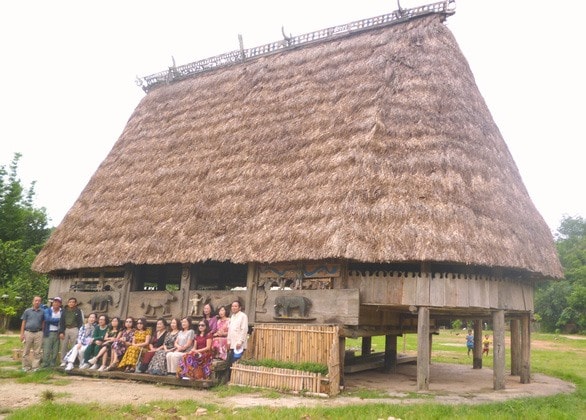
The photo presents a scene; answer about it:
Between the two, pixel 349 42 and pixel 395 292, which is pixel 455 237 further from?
pixel 349 42

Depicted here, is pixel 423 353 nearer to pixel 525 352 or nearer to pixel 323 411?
pixel 323 411

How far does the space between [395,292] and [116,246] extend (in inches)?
303

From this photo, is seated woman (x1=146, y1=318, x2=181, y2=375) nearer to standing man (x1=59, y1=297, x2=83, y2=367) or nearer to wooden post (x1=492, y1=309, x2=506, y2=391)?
standing man (x1=59, y1=297, x2=83, y2=367)

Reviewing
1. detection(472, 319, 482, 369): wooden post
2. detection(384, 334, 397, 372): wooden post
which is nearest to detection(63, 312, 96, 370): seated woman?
detection(384, 334, 397, 372): wooden post

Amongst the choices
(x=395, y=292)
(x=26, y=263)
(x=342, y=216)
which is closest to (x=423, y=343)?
(x=395, y=292)

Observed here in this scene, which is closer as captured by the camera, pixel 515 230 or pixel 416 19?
pixel 515 230

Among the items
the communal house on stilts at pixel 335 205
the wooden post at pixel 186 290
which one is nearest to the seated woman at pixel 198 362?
the communal house on stilts at pixel 335 205

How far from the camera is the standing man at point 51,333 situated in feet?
42.6

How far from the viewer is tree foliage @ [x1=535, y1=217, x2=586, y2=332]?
42.4 metres

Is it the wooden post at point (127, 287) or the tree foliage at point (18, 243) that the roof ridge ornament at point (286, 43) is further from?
the tree foliage at point (18, 243)

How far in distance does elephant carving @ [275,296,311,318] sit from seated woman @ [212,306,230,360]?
1167 mm

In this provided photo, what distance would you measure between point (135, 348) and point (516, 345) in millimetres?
9963

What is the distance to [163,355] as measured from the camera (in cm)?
1198

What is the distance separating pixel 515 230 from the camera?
11969 millimetres
